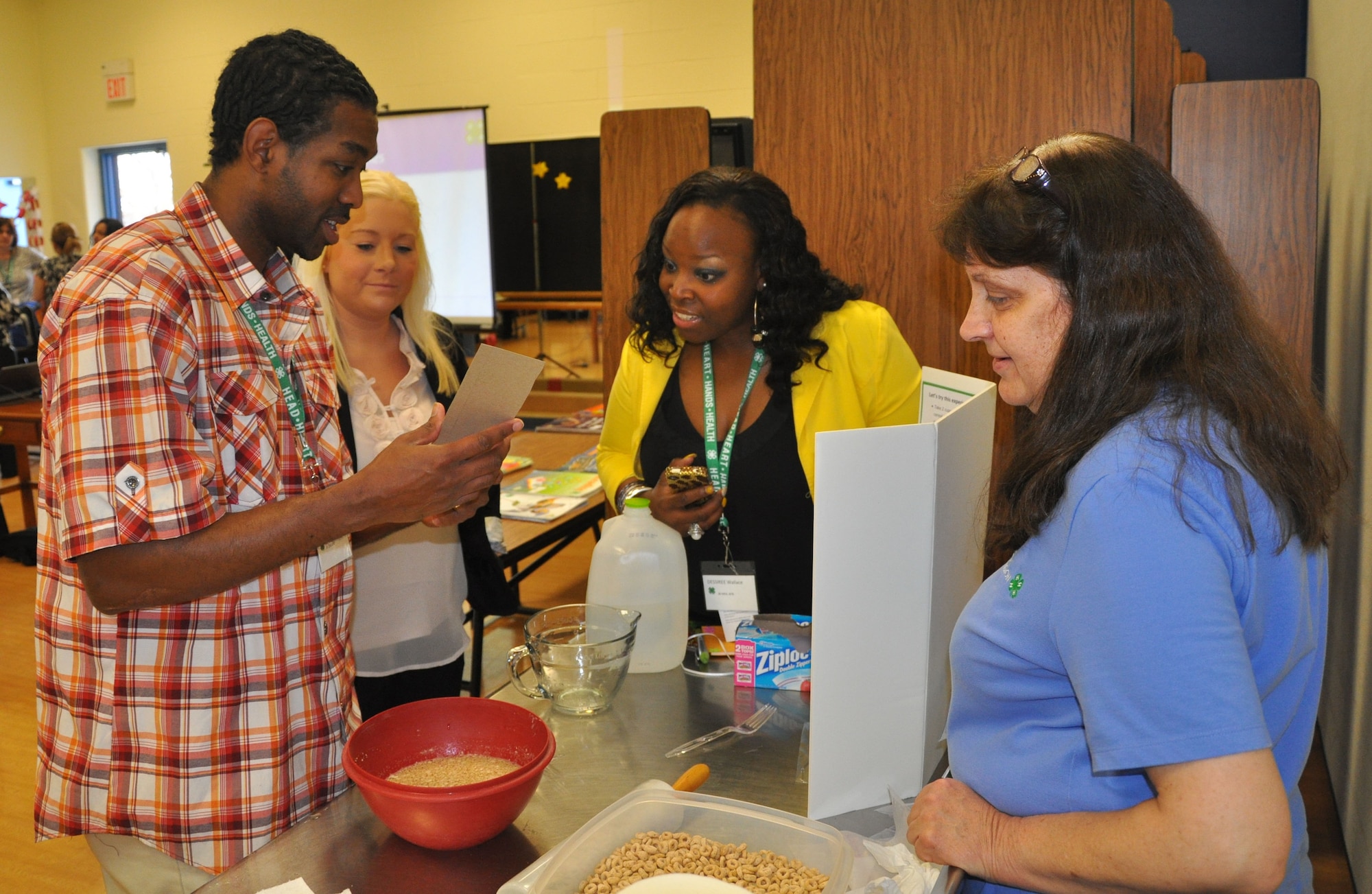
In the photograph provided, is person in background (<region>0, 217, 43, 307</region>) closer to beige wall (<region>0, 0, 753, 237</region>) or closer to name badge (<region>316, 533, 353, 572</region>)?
beige wall (<region>0, 0, 753, 237</region>)

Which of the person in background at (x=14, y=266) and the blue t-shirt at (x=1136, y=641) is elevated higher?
the person in background at (x=14, y=266)

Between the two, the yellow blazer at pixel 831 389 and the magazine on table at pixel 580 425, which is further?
the magazine on table at pixel 580 425

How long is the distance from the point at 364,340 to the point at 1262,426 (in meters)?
1.78

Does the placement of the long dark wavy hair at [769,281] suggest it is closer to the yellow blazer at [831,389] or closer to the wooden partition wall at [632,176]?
the yellow blazer at [831,389]

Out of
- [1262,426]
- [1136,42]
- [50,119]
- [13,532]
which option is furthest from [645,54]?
[1262,426]

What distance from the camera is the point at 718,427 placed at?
209cm

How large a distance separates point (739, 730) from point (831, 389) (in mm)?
857

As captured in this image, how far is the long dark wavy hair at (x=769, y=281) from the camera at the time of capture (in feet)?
6.85

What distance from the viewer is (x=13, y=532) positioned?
18.5 feet

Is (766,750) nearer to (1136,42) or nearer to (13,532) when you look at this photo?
(1136,42)

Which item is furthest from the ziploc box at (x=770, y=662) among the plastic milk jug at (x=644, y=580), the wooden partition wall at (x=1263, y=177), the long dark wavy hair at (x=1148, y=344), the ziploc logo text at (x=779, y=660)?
the wooden partition wall at (x=1263, y=177)

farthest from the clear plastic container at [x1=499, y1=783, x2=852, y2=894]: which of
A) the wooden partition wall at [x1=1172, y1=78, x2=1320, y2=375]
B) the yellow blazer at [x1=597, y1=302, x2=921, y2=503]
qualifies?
the wooden partition wall at [x1=1172, y1=78, x2=1320, y2=375]

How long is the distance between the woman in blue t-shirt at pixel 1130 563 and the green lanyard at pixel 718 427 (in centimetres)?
103

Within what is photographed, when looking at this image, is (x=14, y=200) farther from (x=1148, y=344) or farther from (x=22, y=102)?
(x=1148, y=344)
